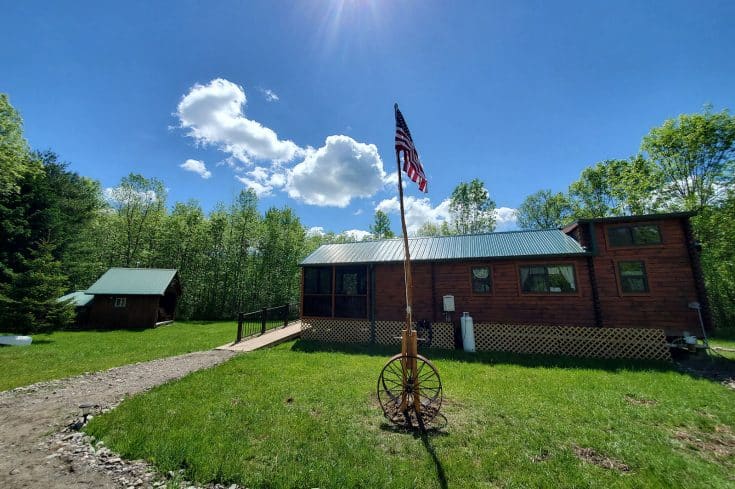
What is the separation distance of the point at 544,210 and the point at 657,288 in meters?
27.4

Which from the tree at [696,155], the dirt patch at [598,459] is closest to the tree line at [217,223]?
the tree at [696,155]

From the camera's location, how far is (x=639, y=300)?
10.7 meters

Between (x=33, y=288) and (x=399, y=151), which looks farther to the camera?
(x=33, y=288)

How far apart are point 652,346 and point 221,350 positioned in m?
15.8

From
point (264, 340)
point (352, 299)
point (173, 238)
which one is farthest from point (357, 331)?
point (173, 238)

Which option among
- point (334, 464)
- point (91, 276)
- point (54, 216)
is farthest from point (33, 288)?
point (334, 464)

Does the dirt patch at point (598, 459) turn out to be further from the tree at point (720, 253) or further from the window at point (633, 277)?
the tree at point (720, 253)

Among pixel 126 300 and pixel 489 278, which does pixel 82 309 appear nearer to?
pixel 126 300

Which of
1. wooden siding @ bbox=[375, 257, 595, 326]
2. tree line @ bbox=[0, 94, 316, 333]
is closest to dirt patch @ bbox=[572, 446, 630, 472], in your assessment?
wooden siding @ bbox=[375, 257, 595, 326]

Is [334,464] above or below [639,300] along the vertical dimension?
below

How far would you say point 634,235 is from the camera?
11.2 m

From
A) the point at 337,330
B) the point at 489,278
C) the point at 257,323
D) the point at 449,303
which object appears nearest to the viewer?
the point at 449,303

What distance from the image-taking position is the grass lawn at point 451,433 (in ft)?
11.9

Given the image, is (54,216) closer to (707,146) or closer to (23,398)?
(23,398)
